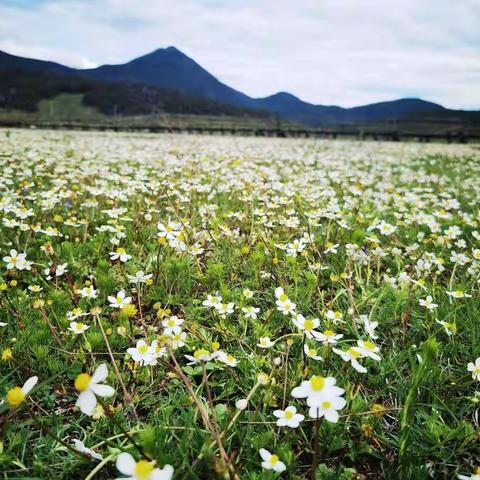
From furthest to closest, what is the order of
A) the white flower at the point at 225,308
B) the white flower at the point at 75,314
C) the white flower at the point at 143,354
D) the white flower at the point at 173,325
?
1. the white flower at the point at 225,308
2. the white flower at the point at 75,314
3. the white flower at the point at 173,325
4. the white flower at the point at 143,354

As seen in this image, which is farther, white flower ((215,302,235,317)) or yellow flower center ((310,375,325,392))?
white flower ((215,302,235,317))

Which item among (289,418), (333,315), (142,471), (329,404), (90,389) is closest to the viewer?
(142,471)

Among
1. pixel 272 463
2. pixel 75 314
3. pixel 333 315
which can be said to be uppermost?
pixel 333 315

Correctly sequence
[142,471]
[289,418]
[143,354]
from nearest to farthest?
[142,471]
[289,418]
[143,354]

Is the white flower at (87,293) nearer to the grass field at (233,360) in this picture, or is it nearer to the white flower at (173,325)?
the grass field at (233,360)

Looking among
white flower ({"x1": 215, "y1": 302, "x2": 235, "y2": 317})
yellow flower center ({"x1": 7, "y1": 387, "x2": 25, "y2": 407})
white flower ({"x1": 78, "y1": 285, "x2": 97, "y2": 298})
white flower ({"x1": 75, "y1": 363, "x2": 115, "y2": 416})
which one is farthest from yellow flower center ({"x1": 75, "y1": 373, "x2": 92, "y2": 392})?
white flower ({"x1": 78, "y1": 285, "x2": 97, "y2": 298})

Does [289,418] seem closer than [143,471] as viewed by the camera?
No

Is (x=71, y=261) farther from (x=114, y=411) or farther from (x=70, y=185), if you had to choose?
(x=70, y=185)

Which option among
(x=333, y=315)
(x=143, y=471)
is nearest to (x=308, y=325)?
(x=333, y=315)

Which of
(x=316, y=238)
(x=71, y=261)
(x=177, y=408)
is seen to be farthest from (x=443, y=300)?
(x=71, y=261)

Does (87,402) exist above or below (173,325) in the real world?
above

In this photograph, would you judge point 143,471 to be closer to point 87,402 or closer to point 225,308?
point 87,402

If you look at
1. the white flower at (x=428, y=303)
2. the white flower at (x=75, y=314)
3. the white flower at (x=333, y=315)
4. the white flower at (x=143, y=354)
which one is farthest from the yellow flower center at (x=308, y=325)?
the white flower at (x=75, y=314)

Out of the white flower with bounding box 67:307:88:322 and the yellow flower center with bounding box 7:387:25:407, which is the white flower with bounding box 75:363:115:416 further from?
the white flower with bounding box 67:307:88:322
